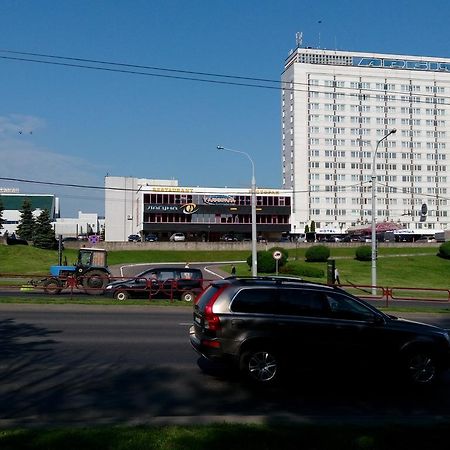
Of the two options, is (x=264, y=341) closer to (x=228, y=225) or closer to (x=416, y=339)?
(x=416, y=339)

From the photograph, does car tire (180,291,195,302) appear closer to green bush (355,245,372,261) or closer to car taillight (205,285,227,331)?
car taillight (205,285,227,331)

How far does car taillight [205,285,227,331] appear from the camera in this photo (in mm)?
9727

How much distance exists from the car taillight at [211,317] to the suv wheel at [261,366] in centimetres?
67

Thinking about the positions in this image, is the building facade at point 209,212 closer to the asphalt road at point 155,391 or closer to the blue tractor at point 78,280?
the blue tractor at point 78,280

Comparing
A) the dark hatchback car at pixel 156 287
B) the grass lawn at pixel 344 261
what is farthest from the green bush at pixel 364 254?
the dark hatchback car at pixel 156 287

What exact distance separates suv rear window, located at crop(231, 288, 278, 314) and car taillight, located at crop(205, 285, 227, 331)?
0.32m

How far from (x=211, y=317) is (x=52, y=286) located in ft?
69.3

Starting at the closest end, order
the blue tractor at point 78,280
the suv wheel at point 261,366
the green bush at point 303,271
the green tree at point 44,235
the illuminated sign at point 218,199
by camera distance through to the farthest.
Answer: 1. the suv wheel at point 261,366
2. the blue tractor at point 78,280
3. the green bush at point 303,271
4. the green tree at point 44,235
5. the illuminated sign at point 218,199

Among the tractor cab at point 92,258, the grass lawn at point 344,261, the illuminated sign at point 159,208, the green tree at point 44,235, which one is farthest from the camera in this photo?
the illuminated sign at point 159,208

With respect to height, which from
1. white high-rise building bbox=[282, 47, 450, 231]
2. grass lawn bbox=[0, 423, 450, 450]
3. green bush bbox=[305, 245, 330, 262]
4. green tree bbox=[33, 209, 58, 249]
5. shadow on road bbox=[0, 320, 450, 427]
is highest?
white high-rise building bbox=[282, 47, 450, 231]

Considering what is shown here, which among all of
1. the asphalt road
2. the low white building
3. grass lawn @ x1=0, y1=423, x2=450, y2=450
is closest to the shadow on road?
the asphalt road

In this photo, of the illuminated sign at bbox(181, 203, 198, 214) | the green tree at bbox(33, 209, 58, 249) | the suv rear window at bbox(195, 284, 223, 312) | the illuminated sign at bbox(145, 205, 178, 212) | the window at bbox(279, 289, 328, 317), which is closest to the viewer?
the window at bbox(279, 289, 328, 317)

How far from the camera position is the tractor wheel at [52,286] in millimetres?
28891

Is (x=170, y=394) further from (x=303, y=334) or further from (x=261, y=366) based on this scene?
(x=303, y=334)
